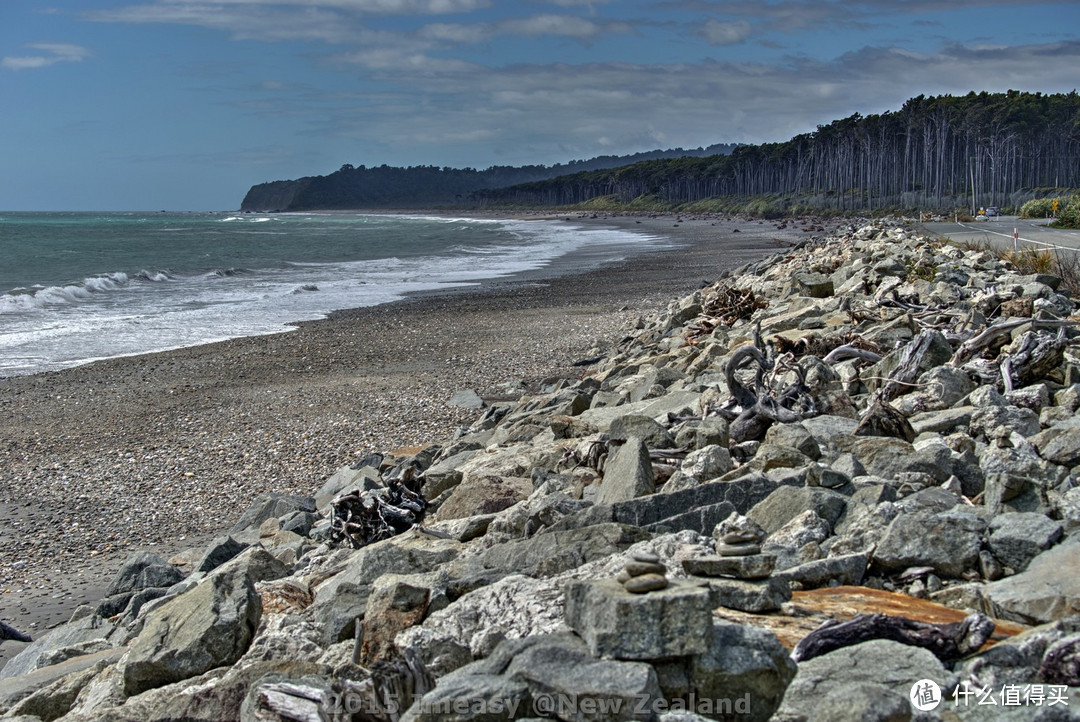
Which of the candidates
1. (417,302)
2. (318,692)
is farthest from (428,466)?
(417,302)

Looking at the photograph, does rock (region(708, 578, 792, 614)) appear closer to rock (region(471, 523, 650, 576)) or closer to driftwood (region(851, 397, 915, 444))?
rock (region(471, 523, 650, 576))

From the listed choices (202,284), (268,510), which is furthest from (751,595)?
(202,284)

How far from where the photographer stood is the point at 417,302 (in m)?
23.4

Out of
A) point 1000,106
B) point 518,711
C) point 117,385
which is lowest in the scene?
point 117,385

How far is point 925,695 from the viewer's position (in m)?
2.36

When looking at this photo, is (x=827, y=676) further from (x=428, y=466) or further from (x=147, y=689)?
(x=428, y=466)

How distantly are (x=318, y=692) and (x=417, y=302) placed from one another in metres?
20.9

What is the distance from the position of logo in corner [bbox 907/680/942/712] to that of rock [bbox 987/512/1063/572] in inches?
35.3

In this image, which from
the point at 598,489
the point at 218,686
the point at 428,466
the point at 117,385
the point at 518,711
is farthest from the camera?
the point at 117,385

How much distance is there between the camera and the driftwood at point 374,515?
17.7 ft

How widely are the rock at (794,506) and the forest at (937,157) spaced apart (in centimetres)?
7447

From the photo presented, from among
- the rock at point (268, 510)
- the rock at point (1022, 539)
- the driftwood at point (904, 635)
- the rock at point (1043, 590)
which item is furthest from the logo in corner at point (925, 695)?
the rock at point (268, 510)

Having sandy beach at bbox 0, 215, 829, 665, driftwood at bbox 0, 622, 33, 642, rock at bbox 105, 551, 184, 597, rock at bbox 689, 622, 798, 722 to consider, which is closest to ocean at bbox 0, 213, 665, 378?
sandy beach at bbox 0, 215, 829, 665

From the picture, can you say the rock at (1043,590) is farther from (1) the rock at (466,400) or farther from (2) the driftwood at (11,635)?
(1) the rock at (466,400)
